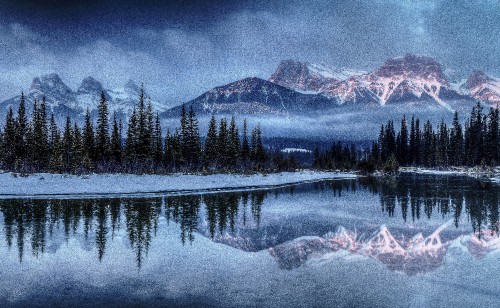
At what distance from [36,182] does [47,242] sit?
27993mm

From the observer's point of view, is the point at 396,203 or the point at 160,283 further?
the point at 396,203

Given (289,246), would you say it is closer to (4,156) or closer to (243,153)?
(4,156)

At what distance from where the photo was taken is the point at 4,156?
74.0 meters

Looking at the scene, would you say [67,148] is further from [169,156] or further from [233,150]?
[233,150]

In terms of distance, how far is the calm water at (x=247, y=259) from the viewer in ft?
30.4

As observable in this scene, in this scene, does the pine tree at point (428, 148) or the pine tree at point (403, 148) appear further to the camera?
the pine tree at point (403, 148)

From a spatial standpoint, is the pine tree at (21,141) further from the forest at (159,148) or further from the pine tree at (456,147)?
the pine tree at (456,147)

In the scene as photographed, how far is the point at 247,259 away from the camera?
12852 mm

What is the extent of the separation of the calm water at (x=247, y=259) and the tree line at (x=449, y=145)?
95278mm

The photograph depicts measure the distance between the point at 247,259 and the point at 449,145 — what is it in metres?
149

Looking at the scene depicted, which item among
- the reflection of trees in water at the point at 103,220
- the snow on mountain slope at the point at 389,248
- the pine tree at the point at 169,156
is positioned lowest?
the snow on mountain slope at the point at 389,248

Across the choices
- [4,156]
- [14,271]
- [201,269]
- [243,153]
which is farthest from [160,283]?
[243,153]

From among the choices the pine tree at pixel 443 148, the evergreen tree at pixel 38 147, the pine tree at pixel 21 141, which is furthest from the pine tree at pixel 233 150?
the pine tree at pixel 443 148

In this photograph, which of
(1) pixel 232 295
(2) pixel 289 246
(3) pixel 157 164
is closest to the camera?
(1) pixel 232 295
